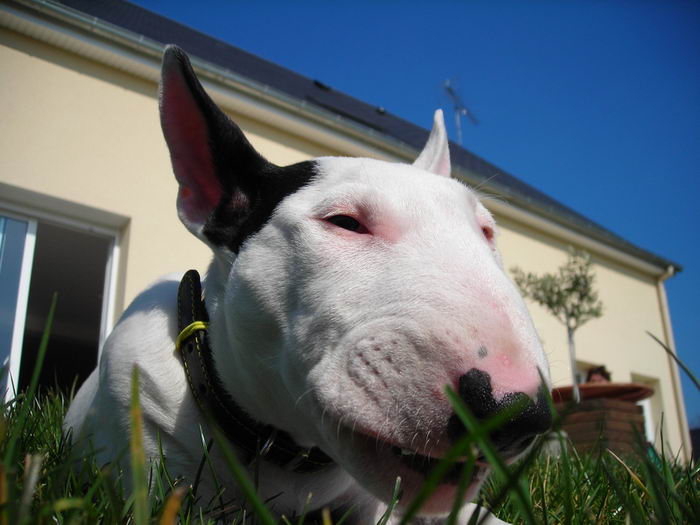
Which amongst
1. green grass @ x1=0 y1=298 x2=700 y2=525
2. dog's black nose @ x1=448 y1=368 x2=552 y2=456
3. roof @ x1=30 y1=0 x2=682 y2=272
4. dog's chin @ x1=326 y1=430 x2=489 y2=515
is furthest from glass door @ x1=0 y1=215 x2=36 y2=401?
dog's black nose @ x1=448 y1=368 x2=552 y2=456

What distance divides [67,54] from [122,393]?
203 inches

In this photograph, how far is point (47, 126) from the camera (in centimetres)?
542

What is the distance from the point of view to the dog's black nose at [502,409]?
92 cm

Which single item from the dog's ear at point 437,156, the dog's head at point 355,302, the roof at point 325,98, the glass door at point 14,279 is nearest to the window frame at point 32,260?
the glass door at point 14,279

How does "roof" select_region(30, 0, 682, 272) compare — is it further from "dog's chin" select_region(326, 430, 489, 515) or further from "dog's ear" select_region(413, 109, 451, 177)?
"dog's chin" select_region(326, 430, 489, 515)

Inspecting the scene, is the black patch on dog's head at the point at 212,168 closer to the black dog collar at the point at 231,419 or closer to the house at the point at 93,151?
the black dog collar at the point at 231,419

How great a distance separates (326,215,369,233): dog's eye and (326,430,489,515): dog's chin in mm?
511

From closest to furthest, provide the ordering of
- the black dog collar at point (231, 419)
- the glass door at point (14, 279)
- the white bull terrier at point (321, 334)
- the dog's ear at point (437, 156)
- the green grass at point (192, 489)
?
the green grass at point (192, 489)
the white bull terrier at point (321, 334)
the black dog collar at point (231, 419)
the dog's ear at point (437, 156)
the glass door at point (14, 279)

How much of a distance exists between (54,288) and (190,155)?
7221 mm

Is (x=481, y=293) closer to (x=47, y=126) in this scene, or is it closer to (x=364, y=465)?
(x=364, y=465)

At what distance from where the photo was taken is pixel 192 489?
1.20 meters

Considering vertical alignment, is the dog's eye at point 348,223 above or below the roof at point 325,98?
below

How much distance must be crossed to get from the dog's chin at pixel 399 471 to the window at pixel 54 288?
5.62 ft

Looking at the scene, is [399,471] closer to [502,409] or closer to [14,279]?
[502,409]
